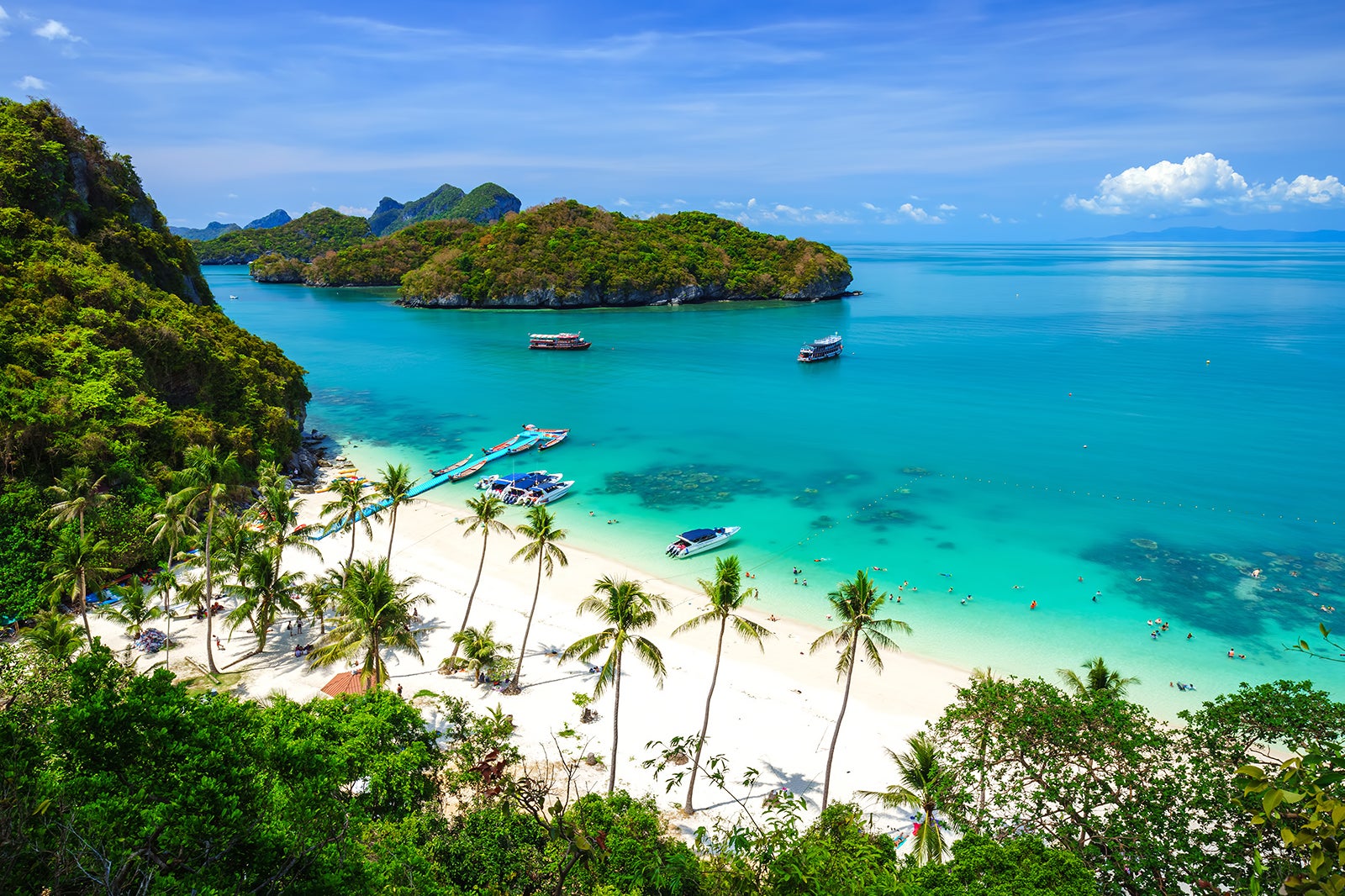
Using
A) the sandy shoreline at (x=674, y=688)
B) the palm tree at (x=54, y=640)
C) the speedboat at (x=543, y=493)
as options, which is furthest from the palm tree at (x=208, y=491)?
the speedboat at (x=543, y=493)

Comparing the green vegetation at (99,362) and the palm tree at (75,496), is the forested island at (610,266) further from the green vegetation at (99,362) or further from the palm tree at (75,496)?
the palm tree at (75,496)

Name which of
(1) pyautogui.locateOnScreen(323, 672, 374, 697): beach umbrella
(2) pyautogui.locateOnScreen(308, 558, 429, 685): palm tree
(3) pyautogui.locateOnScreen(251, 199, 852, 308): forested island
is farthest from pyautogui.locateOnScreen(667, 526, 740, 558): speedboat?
(3) pyautogui.locateOnScreen(251, 199, 852, 308): forested island

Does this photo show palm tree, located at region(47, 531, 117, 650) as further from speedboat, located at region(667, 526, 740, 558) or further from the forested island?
the forested island

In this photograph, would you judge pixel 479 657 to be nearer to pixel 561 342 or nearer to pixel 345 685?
pixel 345 685

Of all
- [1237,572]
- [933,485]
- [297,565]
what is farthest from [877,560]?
[297,565]

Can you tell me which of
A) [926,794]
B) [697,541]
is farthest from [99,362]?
[926,794]
